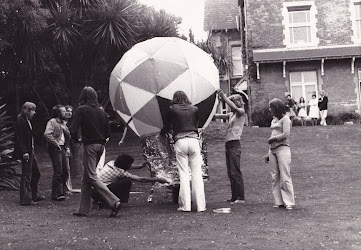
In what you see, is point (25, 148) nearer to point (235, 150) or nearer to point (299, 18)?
point (235, 150)

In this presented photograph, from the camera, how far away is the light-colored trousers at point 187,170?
8.41m

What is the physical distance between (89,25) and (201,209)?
10.4 m

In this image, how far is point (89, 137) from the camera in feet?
27.1

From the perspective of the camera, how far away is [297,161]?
53.5ft

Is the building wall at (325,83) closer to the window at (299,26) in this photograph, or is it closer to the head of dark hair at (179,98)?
the window at (299,26)

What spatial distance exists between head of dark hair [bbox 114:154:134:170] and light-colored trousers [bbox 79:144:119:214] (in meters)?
0.62

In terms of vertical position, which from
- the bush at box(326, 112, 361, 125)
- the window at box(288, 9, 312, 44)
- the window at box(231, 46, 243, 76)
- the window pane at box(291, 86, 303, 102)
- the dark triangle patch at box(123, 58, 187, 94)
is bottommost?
the bush at box(326, 112, 361, 125)

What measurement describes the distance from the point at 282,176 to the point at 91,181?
2864mm

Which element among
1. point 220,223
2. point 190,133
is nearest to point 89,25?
point 190,133

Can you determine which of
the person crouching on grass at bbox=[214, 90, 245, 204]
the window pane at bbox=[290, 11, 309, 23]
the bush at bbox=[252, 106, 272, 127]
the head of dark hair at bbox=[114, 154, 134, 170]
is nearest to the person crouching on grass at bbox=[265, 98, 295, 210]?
the person crouching on grass at bbox=[214, 90, 245, 204]

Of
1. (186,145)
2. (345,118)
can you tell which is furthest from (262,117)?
(186,145)

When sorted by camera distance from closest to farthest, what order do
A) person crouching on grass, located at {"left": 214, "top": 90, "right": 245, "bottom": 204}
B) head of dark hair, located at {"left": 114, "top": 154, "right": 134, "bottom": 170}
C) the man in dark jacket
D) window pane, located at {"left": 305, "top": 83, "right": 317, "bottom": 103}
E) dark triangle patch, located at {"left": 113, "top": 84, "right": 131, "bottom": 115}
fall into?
head of dark hair, located at {"left": 114, "top": 154, "right": 134, "bottom": 170} < dark triangle patch, located at {"left": 113, "top": 84, "right": 131, "bottom": 115} < person crouching on grass, located at {"left": 214, "top": 90, "right": 245, "bottom": 204} < the man in dark jacket < window pane, located at {"left": 305, "top": 83, "right": 317, "bottom": 103}

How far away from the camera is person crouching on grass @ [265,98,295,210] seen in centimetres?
870

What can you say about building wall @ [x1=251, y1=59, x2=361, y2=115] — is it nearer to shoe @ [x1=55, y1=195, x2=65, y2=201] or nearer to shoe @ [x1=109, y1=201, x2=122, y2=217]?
shoe @ [x1=55, y1=195, x2=65, y2=201]
